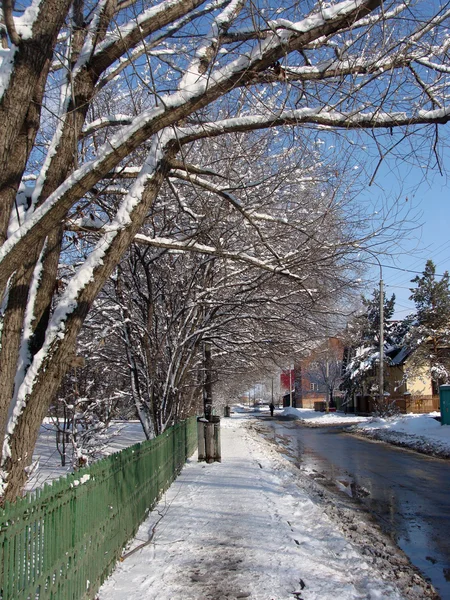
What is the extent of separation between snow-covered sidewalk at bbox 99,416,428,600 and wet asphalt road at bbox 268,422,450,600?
0.56 meters

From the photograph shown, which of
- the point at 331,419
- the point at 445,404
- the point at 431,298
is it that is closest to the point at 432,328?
the point at 431,298

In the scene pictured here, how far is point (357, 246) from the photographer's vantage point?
24.7 ft

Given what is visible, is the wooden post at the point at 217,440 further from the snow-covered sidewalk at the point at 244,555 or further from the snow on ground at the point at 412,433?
the snow on ground at the point at 412,433

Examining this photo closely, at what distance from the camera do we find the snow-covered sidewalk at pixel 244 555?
5008 mm

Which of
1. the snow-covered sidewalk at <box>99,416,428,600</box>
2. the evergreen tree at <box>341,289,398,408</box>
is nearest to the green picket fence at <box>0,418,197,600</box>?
the snow-covered sidewalk at <box>99,416,428,600</box>

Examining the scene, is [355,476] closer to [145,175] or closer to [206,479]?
[206,479]

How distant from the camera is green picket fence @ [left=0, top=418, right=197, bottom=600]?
122 inches

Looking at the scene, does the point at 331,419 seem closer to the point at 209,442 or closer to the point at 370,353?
the point at 370,353

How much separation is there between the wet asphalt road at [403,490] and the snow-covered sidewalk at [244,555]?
1.84 feet

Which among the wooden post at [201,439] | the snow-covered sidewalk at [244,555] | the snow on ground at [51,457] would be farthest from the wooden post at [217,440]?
the snow-covered sidewalk at [244,555]

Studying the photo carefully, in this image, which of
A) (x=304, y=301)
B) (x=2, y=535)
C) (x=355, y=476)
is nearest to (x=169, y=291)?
(x=304, y=301)

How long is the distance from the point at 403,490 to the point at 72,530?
8966mm

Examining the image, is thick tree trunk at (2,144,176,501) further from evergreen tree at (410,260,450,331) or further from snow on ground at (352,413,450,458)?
evergreen tree at (410,260,450,331)

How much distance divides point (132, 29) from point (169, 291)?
875 centimetres
